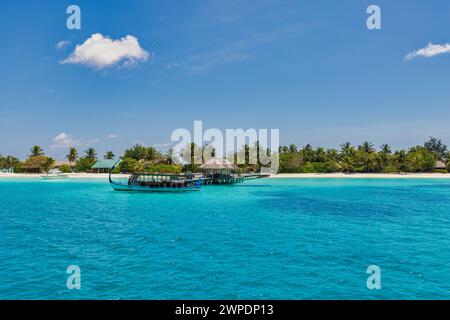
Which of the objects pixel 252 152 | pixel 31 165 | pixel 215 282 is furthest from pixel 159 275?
pixel 31 165

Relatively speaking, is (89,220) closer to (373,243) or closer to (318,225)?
(318,225)

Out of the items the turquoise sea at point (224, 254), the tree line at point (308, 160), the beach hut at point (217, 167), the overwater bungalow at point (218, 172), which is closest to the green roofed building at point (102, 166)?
the tree line at point (308, 160)

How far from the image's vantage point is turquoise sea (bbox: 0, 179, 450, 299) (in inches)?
490

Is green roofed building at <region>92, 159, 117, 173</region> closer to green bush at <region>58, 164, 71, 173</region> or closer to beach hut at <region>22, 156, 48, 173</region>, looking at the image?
green bush at <region>58, 164, 71, 173</region>

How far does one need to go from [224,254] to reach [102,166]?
312ft

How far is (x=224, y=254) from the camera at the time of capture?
55.1ft

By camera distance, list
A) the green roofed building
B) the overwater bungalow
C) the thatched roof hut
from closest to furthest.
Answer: the overwater bungalow, the thatched roof hut, the green roofed building

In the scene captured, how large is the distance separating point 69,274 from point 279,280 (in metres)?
8.64

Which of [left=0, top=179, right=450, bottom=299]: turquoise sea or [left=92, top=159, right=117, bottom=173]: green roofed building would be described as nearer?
[left=0, top=179, right=450, bottom=299]: turquoise sea

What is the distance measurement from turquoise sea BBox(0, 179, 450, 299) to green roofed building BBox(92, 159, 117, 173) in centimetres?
7569

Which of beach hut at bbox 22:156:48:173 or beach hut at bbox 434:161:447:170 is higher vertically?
beach hut at bbox 22:156:48:173

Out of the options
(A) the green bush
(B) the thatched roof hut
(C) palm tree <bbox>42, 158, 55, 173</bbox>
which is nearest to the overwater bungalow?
(B) the thatched roof hut

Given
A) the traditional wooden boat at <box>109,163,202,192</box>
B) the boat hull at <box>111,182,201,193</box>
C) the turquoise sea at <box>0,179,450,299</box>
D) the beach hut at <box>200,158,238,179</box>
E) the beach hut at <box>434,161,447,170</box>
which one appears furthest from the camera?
the beach hut at <box>434,161,447,170</box>

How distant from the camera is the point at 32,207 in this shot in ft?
115
